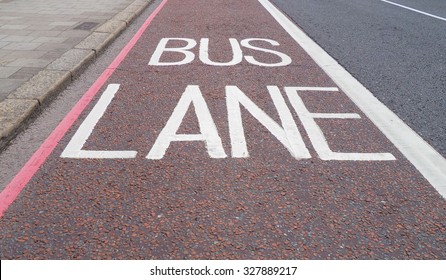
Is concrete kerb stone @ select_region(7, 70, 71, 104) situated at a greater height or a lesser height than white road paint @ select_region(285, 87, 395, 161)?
greater

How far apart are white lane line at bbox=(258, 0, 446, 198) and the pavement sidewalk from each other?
3.43m

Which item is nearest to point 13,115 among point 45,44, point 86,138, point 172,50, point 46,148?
point 46,148

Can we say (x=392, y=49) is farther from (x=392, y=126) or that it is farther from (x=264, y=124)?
(x=264, y=124)

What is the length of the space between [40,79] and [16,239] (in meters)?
2.75

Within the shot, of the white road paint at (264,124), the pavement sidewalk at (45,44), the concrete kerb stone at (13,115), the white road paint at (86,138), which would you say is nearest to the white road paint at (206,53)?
the pavement sidewalk at (45,44)

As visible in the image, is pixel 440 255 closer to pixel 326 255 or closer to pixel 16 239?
pixel 326 255

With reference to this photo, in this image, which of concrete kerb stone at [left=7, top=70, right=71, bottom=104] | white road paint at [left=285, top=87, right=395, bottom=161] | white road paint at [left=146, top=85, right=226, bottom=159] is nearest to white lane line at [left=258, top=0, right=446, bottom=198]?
white road paint at [left=285, top=87, right=395, bottom=161]

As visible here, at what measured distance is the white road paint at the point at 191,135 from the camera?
3504 mm

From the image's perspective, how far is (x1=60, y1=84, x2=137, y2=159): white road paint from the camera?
343 centimetres

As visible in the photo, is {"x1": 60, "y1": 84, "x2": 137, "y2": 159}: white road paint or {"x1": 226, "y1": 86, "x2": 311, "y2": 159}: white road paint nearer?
{"x1": 60, "y1": 84, "x2": 137, "y2": 159}: white road paint

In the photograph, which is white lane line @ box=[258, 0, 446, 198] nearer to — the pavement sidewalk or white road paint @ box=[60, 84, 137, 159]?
white road paint @ box=[60, 84, 137, 159]
